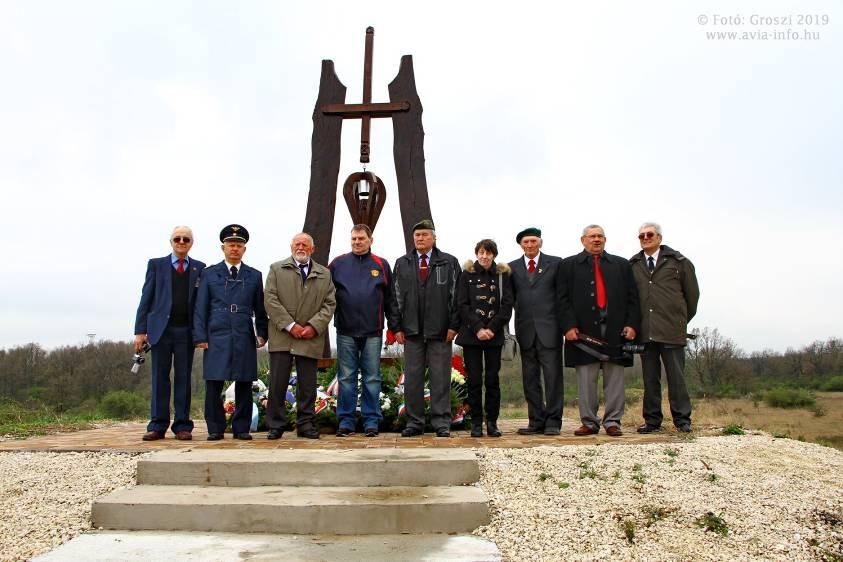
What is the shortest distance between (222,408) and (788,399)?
18273 millimetres

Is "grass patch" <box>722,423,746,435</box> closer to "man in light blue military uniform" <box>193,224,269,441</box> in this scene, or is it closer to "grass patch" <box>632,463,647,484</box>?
"grass patch" <box>632,463,647,484</box>

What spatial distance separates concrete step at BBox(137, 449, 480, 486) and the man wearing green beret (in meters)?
1.41

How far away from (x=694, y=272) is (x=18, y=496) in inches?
216

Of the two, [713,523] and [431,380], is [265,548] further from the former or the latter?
[431,380]

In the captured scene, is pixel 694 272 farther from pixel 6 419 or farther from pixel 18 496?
pixel 6 419

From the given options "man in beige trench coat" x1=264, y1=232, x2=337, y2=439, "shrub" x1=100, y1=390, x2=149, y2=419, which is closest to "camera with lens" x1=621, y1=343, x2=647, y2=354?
"man in beige trench coat" x1=264, y1=232, x2=337, y2=439

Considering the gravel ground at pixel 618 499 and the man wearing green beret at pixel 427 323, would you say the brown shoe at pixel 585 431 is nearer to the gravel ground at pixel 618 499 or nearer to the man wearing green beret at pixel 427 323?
the gravel ground at pixel 618 499

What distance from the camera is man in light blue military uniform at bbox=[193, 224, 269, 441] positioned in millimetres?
5461

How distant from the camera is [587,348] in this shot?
563 cm

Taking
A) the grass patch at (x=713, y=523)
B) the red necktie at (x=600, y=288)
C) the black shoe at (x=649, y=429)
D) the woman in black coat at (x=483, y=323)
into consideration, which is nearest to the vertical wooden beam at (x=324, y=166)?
the woman in black coat at (x=483, y=323)

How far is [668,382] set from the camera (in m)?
5.82

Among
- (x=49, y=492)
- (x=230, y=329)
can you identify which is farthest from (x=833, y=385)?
(x=49, y=492)

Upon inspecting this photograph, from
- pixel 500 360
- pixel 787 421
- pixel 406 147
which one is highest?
pixel 406 147

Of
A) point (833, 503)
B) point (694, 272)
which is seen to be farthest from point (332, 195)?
point (833, 503)
